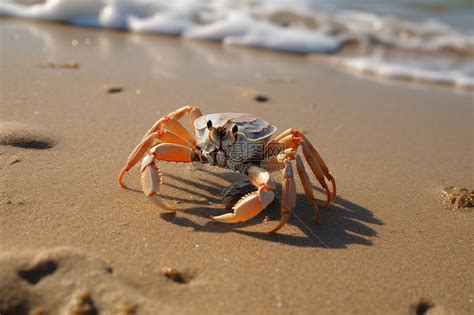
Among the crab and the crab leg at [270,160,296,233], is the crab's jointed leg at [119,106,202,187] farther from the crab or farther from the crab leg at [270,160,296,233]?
the crab leg at [270,160,296,233]

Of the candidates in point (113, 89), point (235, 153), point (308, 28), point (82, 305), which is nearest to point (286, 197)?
point (235, 153)

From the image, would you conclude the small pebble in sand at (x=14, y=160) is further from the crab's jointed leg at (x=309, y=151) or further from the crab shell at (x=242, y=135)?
the crab's jointed leg at (x=309, y=151)

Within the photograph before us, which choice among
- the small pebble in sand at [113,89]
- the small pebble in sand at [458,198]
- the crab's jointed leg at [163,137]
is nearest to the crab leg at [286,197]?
the crab's jointed leg at [163,137]

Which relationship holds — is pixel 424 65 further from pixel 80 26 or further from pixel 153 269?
pixel 153 269

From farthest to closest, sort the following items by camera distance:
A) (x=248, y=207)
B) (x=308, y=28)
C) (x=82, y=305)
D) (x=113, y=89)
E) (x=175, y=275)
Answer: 1. (x=308, y=28)
2. (x=113, y=89)
3. (x=248, y=207)
4. (x=175, y=275)
5. (x=82, y=305)

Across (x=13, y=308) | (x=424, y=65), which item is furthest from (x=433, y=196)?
(x=424, y=65)

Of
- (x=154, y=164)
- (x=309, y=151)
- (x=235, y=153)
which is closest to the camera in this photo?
(x=154, y=164)

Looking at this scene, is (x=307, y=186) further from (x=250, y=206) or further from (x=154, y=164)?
(x=154, y=164)
